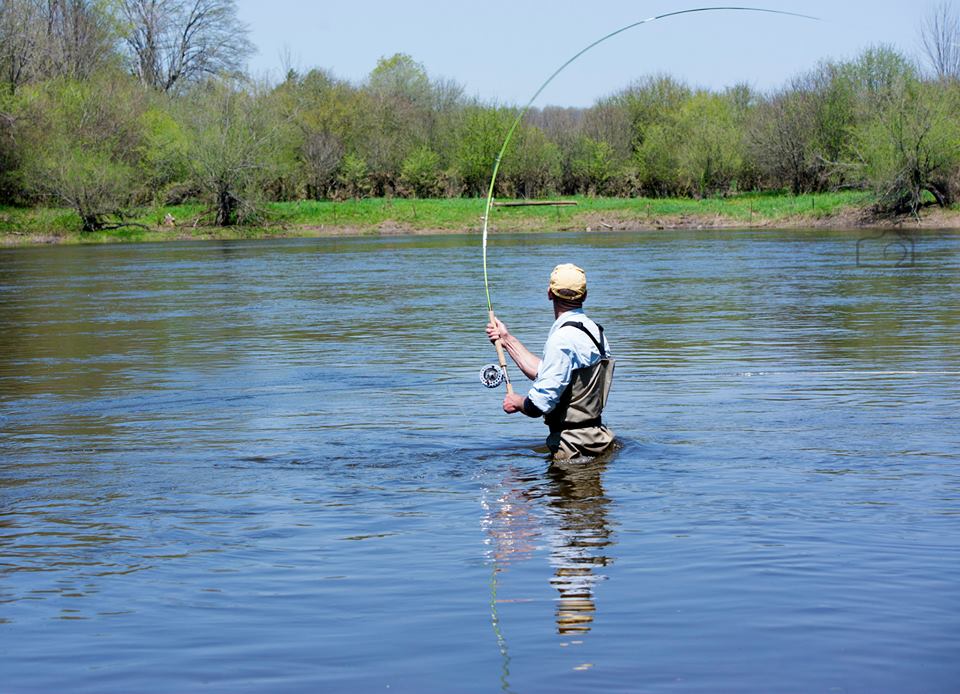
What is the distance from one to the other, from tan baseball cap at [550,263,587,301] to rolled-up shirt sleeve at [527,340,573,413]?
329mm

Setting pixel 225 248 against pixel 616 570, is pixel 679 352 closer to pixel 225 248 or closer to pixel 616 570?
pixel 616 570

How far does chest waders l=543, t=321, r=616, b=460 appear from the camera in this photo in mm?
8028

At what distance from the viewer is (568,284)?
26.0ft

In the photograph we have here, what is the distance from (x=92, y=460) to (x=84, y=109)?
59826 mm

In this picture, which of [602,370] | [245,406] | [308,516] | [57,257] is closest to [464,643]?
[308,516]

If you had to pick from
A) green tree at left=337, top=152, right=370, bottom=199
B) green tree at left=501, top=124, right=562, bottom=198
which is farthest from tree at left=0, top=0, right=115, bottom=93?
green tree at left=501, top=124, right=562, bottom=198

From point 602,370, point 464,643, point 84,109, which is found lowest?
point 464,643

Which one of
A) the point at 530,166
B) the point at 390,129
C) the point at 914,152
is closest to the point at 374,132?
the point at 390,129

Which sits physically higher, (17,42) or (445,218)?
(17,42)

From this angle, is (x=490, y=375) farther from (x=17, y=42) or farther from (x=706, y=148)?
(x=706, y=148)

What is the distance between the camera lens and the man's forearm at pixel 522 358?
27.2ft

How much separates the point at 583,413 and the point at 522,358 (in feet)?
1.79

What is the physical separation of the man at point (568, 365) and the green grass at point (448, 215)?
180 feet

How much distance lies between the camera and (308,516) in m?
7.48
